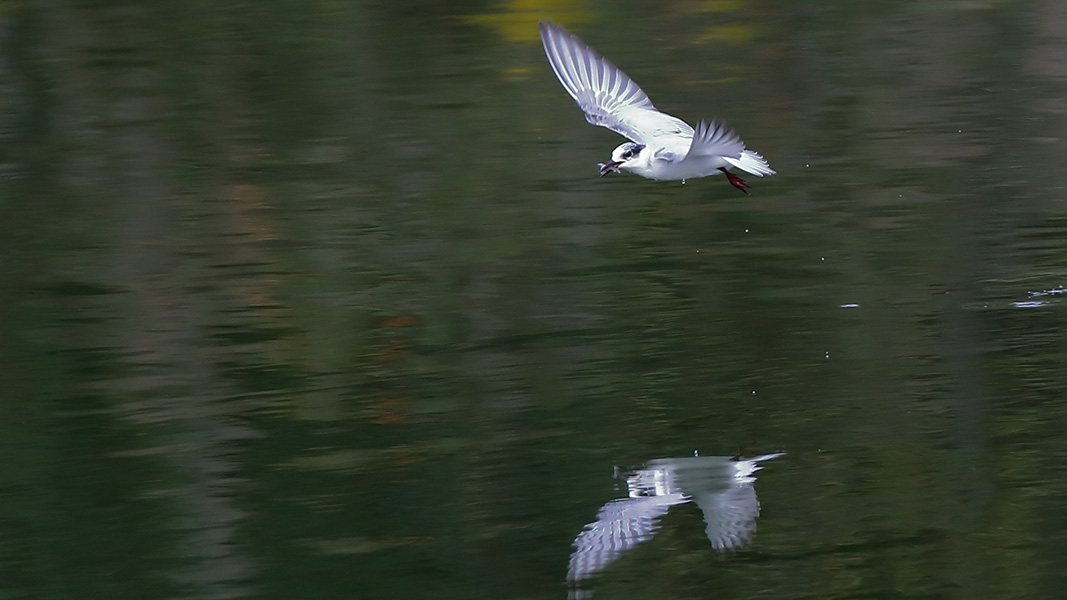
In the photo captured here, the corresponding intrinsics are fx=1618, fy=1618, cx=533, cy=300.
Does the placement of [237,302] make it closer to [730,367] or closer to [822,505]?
[730,367]

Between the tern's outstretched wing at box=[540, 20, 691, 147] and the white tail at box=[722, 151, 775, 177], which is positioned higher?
the tern's outstretched wing at box=[540, 20, 691, 147]

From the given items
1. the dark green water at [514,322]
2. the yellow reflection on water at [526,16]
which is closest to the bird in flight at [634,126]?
the dark green water at [514,322]

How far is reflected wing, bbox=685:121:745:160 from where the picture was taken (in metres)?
7.14

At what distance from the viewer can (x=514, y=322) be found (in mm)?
8336

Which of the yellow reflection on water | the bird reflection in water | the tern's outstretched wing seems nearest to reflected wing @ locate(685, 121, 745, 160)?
the tern's outstretched wing

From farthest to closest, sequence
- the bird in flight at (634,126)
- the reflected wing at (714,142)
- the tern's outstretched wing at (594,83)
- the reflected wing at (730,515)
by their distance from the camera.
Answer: the tern's outstretched wing at (594,83), the bird in flight at (634,126), the reflected wing at (714,142), the reflected wing at (730,515)

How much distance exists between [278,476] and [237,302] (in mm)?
2749

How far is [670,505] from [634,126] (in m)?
3.02

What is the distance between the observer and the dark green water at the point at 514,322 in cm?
571

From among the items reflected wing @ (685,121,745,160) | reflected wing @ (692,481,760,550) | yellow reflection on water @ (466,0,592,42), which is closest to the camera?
reflected wing @ (692,481,760,550)

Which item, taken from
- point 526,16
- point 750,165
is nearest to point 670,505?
point 750,165

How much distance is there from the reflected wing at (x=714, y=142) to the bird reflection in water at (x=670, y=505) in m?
1.57

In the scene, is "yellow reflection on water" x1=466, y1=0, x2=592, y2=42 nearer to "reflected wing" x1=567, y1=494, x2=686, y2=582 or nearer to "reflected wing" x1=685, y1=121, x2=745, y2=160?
"reflected wing" x1=685, y1=121, x2=745, y2=160

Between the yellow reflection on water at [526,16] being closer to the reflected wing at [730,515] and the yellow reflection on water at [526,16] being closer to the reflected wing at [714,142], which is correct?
the reflected wing at [714,142]
